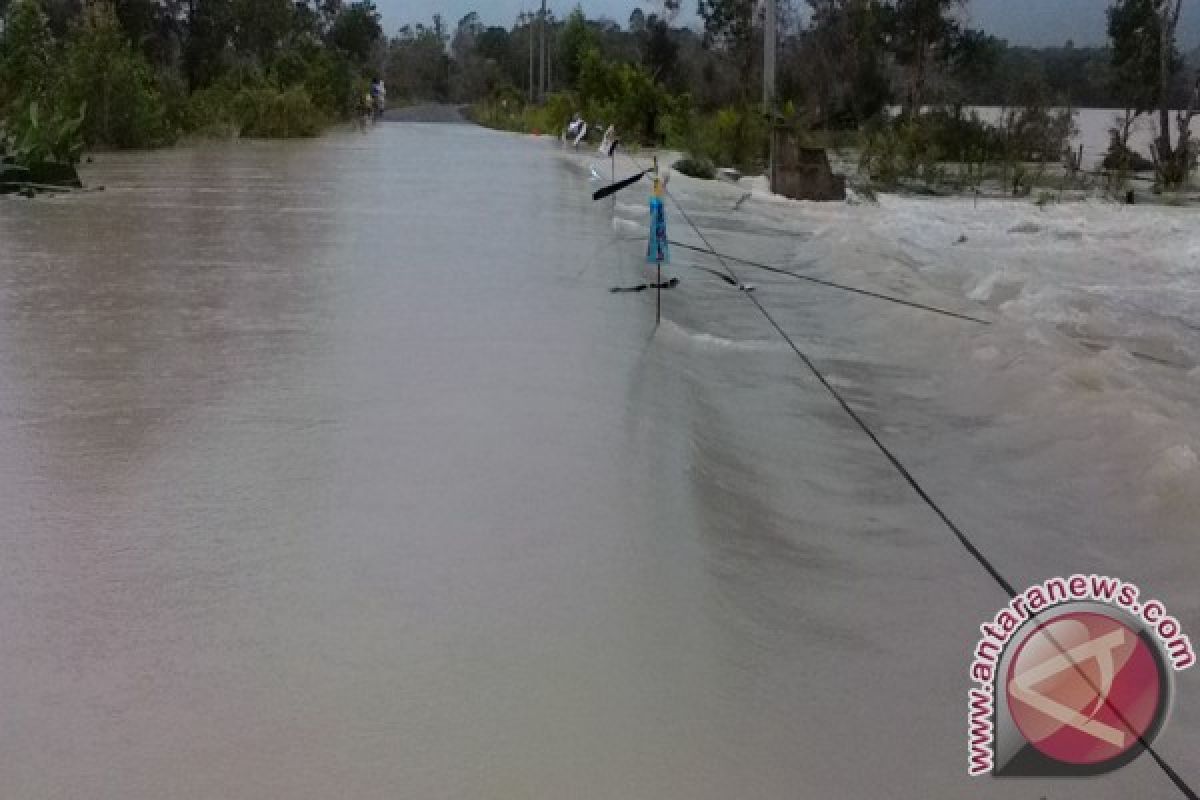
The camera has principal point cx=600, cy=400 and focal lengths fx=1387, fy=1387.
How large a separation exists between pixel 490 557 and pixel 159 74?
2944cm

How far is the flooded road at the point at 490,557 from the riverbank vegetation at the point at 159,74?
31.5ft

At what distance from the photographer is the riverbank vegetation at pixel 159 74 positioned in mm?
19938

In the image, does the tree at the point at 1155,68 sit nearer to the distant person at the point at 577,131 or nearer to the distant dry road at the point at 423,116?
the distant person at the point at 577,131

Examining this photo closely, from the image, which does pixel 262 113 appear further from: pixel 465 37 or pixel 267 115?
pixel 465 37

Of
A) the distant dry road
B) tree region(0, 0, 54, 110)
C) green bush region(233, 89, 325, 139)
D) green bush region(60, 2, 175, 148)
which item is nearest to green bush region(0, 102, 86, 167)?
tree region(0, 0, 54, 110)

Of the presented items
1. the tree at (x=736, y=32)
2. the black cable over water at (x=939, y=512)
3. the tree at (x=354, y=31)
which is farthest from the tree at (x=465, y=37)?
the black cable over water at (x=939, y=512)

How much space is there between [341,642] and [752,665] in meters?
0.96

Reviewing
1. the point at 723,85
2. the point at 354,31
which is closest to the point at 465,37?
the point at 354,31

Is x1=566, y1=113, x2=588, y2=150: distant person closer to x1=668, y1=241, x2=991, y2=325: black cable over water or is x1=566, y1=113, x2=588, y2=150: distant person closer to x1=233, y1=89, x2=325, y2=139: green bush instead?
x1=233, y1=89, x2=325, y2=139: green bush

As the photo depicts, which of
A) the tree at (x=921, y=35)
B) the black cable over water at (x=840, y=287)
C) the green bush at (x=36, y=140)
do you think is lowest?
the black cable over water at (x=840, y=287)

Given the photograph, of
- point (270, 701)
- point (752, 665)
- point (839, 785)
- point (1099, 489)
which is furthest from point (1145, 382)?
point (270, 701)

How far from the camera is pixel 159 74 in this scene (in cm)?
3064

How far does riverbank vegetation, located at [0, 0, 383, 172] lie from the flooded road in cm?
961

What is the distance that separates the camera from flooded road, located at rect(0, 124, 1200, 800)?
279 centimetres
